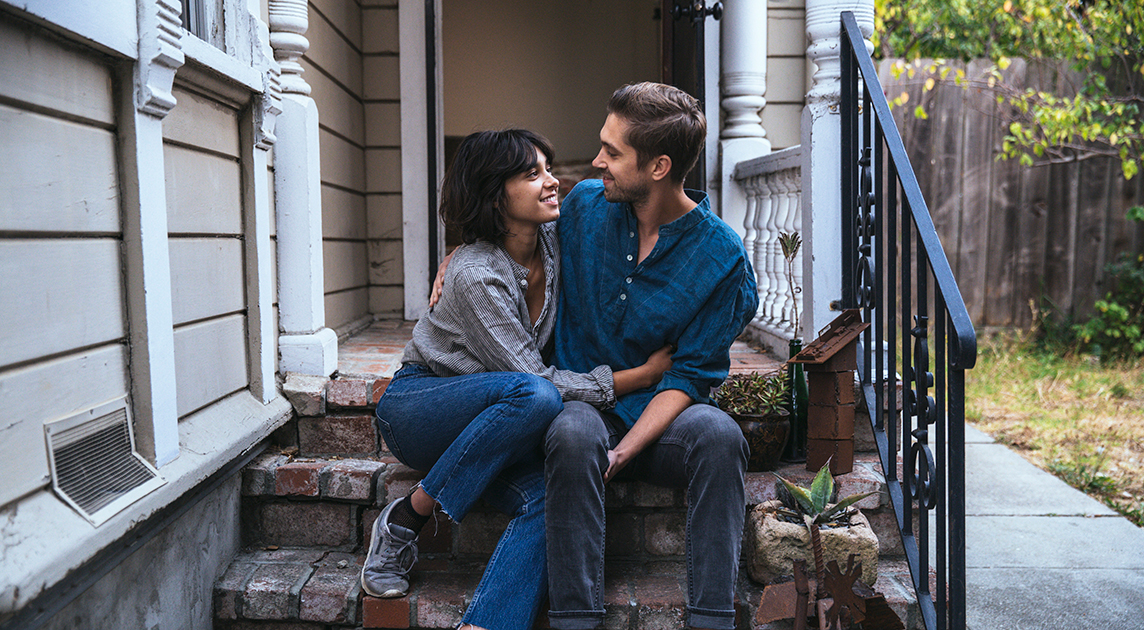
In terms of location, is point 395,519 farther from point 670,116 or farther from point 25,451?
point 670,116

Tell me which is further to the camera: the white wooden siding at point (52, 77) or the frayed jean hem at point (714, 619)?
the frayed jean hem at point (714, 619)

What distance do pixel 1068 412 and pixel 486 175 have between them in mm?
3468

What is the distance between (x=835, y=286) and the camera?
258 cm

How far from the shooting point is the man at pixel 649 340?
172 centimetres

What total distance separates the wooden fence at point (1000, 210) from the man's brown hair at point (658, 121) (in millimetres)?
3852

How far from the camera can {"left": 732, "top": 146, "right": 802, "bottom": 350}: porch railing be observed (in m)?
2.88

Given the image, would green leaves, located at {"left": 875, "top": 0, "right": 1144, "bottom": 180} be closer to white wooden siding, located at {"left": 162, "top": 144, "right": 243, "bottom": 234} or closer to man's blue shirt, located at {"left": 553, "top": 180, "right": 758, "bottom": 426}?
man's blue shirt, located at {"left": 553, "top": 180, "right": 758, "bottom": 426}

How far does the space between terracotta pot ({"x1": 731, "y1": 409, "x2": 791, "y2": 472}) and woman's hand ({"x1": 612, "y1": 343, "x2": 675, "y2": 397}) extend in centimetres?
29

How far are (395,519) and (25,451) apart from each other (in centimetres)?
74

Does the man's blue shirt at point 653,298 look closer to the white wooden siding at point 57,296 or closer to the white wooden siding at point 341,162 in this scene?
the white wooden siding at point 57,296

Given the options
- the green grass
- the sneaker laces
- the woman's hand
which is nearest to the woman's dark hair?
the woman's hand

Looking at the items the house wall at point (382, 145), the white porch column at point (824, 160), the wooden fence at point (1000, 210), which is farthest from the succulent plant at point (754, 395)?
the wooden fence at point (1000, 210)

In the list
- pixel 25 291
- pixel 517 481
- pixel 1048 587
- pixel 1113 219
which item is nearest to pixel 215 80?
pixel 25 291

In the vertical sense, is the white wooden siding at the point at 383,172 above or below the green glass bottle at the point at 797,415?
above
